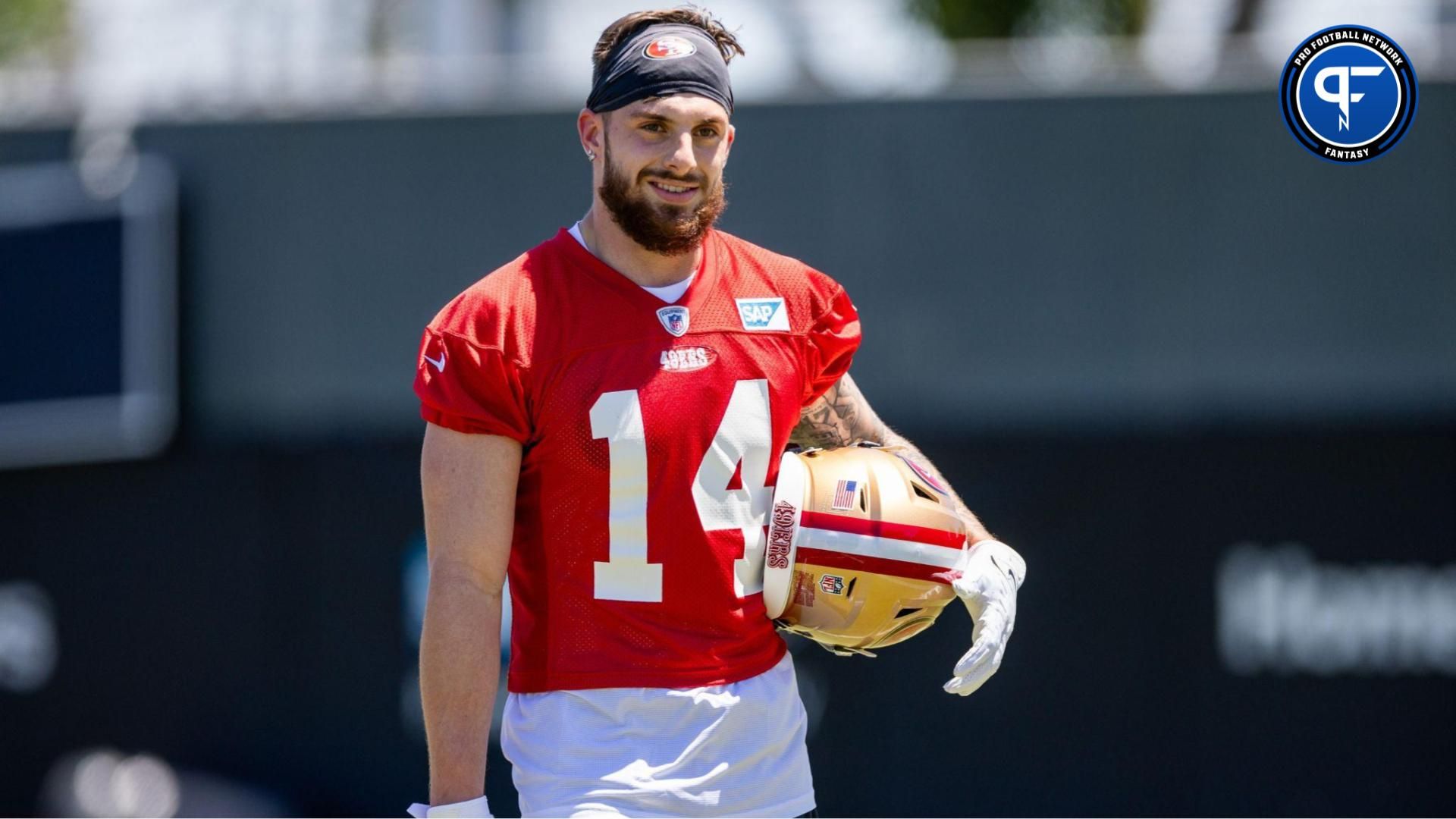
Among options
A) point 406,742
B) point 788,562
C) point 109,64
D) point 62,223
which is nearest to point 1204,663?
point 406,742

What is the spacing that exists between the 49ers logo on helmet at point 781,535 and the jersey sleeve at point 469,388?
567 millimetres

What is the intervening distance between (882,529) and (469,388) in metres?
0.91

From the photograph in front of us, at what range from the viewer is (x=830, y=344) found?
11.2 ft

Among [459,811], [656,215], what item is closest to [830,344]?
[656,215]

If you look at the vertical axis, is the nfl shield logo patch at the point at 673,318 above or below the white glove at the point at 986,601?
above

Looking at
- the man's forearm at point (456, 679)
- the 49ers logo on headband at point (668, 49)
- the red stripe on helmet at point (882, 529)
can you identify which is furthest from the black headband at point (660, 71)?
the man's forearm at point (456, 679)

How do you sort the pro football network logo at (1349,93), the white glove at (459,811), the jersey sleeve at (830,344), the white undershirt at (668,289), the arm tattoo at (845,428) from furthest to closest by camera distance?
1. the pro football network logo at (1349,93)
2. the arm tattoo at (845,428)
3. the jersey sleeve at (830,344)
4. the white undershirt at (668,289)
5. the white glove at (459,811)

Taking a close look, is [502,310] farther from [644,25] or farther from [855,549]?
[855,549]

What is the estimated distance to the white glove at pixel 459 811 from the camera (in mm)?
2971

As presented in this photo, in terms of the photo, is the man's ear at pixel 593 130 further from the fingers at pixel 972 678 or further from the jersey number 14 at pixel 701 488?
the fingers at pixel 972 678

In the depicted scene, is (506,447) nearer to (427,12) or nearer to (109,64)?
(109,64)

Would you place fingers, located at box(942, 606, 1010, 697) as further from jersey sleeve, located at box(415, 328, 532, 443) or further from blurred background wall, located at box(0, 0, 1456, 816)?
blurred background wall, located at box(0, 0, 1456, 816)

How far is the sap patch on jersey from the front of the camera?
3.28 m

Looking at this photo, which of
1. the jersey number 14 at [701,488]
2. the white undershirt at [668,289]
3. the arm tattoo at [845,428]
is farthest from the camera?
the arm tattoo at [845,428]
